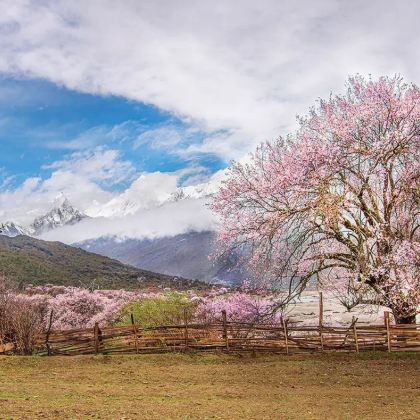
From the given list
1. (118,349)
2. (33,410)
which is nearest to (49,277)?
(118,349)

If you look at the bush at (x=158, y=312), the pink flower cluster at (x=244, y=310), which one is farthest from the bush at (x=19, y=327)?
the pink flower cluster at (x=244, y=310)

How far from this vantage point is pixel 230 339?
936 inches

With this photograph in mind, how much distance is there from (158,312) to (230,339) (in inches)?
409

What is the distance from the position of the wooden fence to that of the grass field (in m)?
0.79

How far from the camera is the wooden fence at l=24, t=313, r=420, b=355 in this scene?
22.9m

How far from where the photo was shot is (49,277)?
9600 cm

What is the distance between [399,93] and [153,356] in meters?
14.2

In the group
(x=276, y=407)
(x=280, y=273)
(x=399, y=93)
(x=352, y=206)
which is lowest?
(x=276, y=407)

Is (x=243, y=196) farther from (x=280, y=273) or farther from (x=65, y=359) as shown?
(x=65, y=359)

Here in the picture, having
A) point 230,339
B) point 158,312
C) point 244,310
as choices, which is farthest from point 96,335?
point 158,312

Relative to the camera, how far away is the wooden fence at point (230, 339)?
22875mm

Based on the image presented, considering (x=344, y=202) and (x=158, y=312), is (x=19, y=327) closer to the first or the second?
(x=158, y=312)

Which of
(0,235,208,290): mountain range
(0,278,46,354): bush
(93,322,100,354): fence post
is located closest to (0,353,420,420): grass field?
(93,322,100,354): fence post

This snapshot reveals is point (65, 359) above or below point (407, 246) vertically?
below
